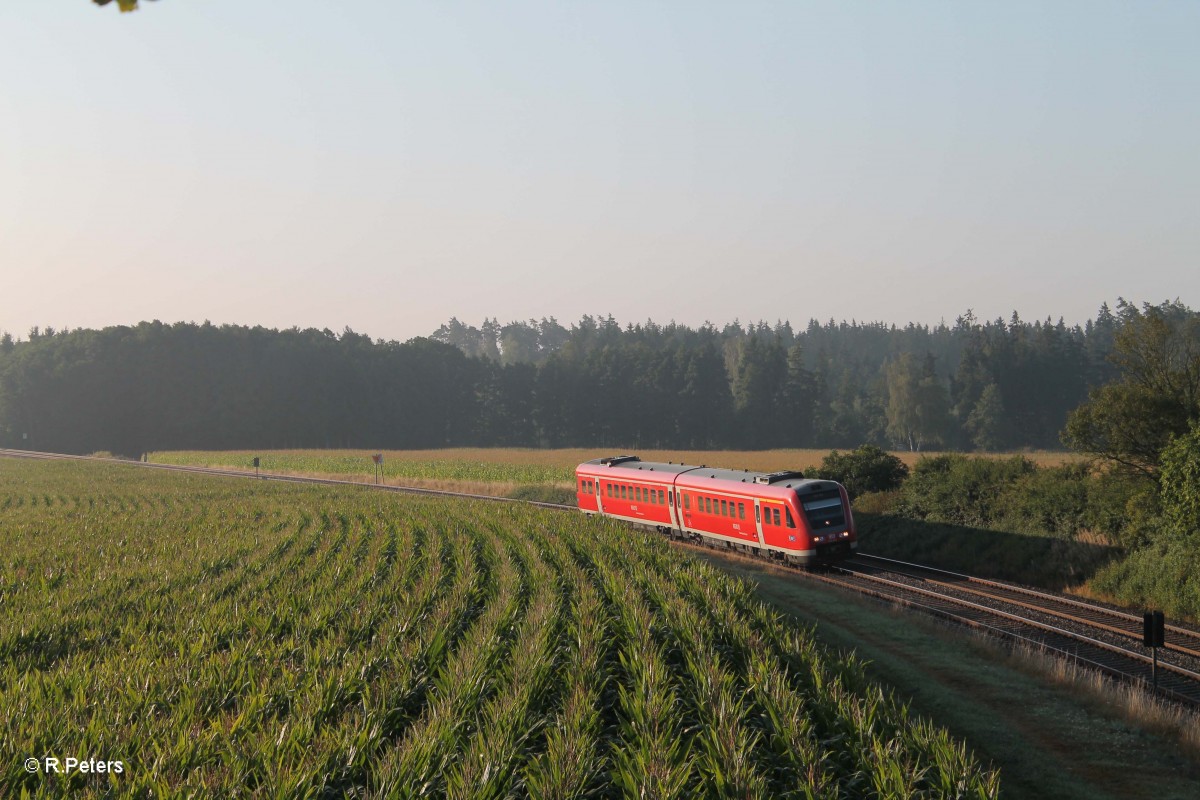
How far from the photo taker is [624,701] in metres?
11.1

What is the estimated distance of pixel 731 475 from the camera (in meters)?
31.6

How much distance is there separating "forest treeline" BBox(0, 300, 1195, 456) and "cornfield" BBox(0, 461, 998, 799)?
334 ft

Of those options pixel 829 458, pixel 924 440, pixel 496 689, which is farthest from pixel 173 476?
pixel 924 440

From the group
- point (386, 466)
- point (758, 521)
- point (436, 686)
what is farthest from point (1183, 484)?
point (386, 466)

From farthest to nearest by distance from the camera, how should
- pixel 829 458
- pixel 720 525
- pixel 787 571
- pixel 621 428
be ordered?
pixel 621 428 → pixel 829 458 → pixel 720 525 → pixel 787 571

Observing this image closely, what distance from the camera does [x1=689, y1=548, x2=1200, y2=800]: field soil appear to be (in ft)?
40.8

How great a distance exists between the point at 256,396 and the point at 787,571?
4249 inches

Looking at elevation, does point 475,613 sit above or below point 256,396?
below

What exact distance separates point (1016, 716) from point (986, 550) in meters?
17.5

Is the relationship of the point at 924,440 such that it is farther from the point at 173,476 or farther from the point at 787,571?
the point at 787,571

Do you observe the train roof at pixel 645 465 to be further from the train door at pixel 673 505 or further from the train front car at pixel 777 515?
the train front car at pixel 777 515

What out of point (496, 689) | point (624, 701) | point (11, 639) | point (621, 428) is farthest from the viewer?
point (621, 428)

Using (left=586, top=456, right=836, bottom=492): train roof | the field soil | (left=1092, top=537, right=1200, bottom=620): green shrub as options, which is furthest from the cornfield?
(left=1092, top=537, right=1200, bottom=620): green shrub

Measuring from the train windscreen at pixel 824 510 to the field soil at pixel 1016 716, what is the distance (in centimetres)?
537
